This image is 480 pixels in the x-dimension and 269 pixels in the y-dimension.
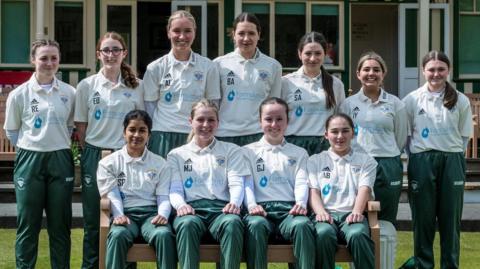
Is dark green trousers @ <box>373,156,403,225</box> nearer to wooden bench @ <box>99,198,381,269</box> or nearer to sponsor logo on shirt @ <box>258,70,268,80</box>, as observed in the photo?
wooden bench @ <box>99,198,381,269</box>

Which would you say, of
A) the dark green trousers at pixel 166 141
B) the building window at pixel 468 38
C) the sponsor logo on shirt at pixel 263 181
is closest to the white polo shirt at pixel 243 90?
the dark green trousers at pixel 166 141

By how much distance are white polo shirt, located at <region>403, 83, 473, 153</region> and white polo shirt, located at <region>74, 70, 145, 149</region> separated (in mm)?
2249

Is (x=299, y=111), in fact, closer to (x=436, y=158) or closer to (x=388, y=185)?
(x=388, y=185)

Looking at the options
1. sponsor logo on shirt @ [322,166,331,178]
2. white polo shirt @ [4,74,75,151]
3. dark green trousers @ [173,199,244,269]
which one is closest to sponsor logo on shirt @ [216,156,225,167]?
dark green trousers @ [173,199,244,269]

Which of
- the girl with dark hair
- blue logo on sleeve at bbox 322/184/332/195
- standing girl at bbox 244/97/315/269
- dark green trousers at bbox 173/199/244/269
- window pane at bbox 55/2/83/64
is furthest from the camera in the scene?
window pane at bbox 55/2/83/64

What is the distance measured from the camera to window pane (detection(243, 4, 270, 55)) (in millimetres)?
18016

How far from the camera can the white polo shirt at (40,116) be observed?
7281 mm

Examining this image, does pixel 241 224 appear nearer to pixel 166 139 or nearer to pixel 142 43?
pixel 166 139

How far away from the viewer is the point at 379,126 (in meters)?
7.46

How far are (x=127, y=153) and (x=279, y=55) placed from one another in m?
11.5

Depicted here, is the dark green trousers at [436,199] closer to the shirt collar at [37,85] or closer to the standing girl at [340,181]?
the standing girl at [340,181]

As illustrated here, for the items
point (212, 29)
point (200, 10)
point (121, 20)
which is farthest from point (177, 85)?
point (121, 20)

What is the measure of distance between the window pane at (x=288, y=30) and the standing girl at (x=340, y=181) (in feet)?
36.7

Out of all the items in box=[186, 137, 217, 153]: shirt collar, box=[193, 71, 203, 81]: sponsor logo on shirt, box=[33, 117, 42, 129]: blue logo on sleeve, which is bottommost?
box=[186, 137, 217, 153]: shirt collar
